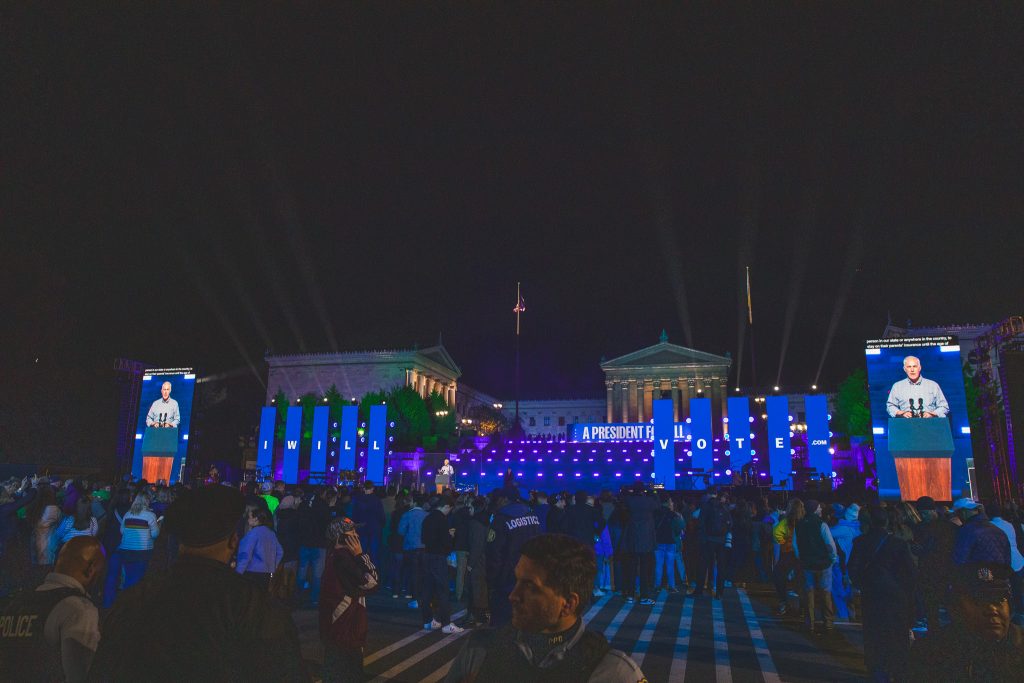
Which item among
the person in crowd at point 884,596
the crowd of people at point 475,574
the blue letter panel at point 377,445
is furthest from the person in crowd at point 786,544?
the blue letter panel at point 377,445

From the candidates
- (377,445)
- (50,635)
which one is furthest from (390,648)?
(377,445)

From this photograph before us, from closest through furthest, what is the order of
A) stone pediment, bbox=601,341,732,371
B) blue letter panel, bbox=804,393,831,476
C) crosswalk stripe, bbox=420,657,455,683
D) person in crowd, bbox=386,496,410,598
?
crosswalk stripe, bbox=420,657,455,683
person in crowd, bbox=386,496,410,598
blue letter panel, bbox=804,393,831,476
stone pediment, bbox=601,341,732,371

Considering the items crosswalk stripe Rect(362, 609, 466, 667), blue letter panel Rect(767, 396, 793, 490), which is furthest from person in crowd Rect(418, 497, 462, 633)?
blue letter panel Rect(767, 396, 793, 490)

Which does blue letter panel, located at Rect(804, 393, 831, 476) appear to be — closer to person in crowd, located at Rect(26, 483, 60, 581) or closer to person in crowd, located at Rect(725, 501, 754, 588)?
person in crowd, located at Rect(725, 501, 754, 588)

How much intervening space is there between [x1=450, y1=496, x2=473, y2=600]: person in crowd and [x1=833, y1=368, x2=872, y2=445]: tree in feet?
132

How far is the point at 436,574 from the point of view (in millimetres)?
10008

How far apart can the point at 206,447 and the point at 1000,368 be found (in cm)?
5500

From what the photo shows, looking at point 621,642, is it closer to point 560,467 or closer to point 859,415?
point 560,467

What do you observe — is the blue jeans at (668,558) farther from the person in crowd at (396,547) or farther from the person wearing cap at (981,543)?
the person wearing cap at (981,543)

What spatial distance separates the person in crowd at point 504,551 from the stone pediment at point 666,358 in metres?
71.9

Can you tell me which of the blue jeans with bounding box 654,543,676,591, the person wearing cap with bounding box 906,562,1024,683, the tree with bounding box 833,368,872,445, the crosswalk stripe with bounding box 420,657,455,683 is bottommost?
the crosswalk stripe with bounding box 420,657,455,683

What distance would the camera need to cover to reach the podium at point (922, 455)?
26219 mm

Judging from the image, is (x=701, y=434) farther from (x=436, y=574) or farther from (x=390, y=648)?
(x=390, y=648)

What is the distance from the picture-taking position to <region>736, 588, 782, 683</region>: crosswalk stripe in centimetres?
758
